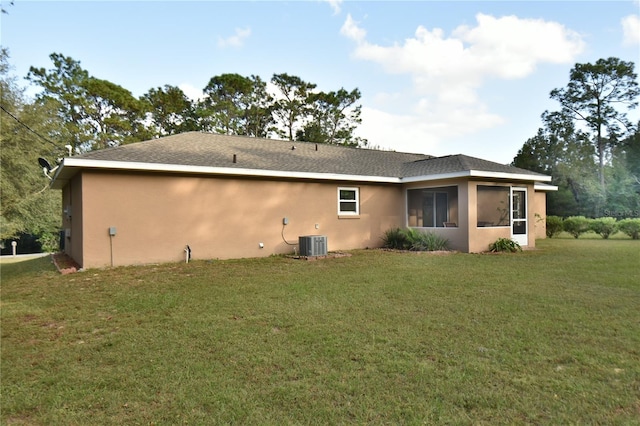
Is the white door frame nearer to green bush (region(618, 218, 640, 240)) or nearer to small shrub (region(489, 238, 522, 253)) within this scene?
small shrub (region(489, 238, 522, 253))

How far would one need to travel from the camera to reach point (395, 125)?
89.2 feet

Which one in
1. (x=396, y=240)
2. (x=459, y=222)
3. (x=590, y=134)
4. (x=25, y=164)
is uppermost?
(x=590, y=134)

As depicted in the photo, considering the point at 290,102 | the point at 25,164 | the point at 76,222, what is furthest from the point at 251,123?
the point at 76,222

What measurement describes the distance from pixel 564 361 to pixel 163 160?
9.29 metres

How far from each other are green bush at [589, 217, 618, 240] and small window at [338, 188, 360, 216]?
13.4 metres

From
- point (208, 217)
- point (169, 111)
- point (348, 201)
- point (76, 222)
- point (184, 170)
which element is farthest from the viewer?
point (169, 111)

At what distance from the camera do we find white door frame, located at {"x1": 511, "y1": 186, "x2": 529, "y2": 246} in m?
13.2

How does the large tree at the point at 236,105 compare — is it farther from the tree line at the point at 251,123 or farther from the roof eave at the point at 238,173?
the roof eave at the point at 238,173

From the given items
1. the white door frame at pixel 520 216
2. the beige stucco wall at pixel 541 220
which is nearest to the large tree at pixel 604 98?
the beige stucco wall at pixel 541 220

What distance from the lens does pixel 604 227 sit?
18.3 m

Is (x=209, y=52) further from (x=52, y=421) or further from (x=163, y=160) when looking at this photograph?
(x=52, y=421)

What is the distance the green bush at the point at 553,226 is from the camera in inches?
736

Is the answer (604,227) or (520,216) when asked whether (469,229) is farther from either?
(604,227)

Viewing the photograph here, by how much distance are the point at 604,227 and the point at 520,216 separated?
835cm
